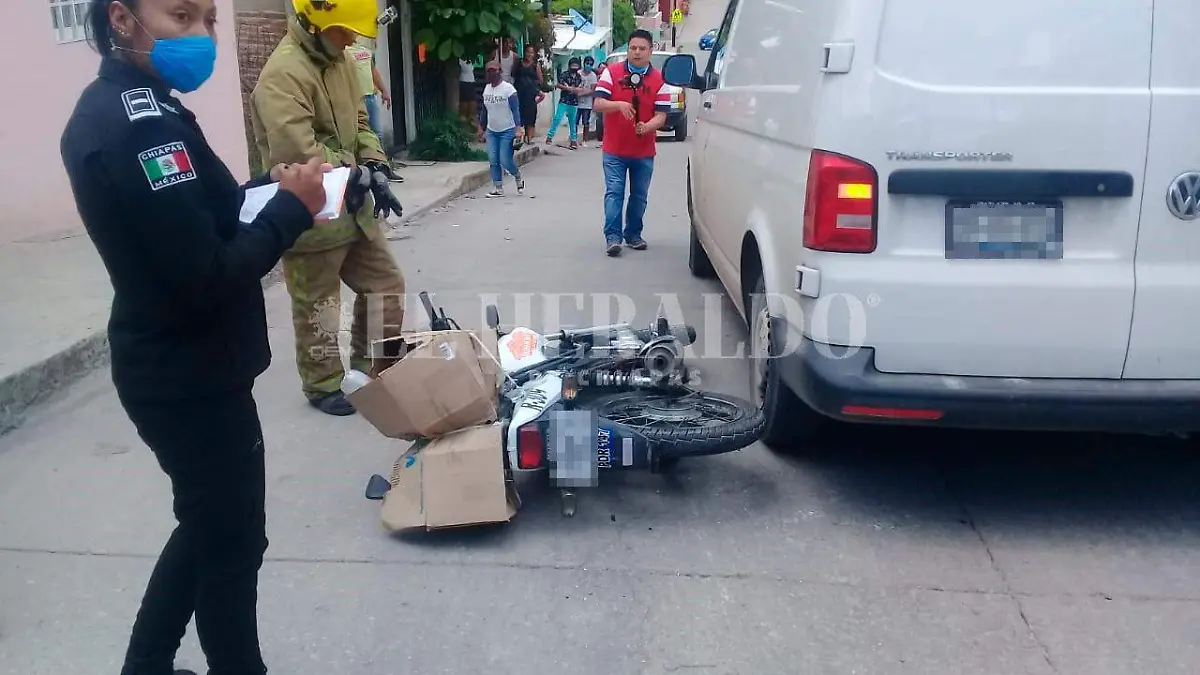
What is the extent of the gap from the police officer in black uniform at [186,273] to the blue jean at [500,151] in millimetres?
10535

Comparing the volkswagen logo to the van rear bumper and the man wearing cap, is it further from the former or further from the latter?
the man wearing cap

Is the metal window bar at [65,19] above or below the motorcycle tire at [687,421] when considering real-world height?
above

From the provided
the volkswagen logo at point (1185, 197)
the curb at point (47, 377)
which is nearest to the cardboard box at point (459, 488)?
the curb at point (47, 377)

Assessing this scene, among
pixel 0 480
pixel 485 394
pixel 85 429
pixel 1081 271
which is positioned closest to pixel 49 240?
pixel 85 429

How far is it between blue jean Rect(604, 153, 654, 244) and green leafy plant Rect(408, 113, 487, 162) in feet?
25.7

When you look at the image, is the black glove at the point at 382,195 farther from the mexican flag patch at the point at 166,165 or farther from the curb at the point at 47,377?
→ the mexican flag patch at the point at 166,165

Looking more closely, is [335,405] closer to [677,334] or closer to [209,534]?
[677,334]

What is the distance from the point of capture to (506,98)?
12.8 metres

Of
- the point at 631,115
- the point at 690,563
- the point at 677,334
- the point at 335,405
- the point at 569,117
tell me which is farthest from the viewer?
the point at 569,117

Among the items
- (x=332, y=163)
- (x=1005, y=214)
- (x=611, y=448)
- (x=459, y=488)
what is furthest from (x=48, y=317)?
(x=1005, y=214)

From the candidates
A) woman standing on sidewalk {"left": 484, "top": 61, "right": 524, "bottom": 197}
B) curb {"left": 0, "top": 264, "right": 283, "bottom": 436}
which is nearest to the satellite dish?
woman standing on sidewalk {"left": 484, "top": 61, "right": 524, "bottom": 197}

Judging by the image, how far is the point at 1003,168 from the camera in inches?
130

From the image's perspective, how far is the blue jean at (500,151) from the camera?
41.9 feet

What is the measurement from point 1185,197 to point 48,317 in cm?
557
